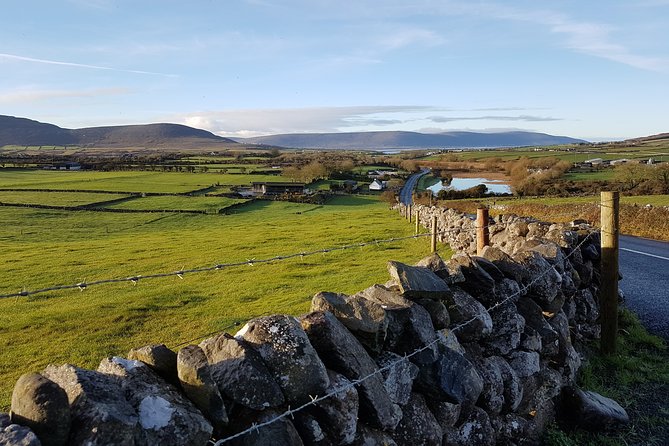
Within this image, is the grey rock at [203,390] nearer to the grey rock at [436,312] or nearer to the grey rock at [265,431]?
the grey rock at [265,431]

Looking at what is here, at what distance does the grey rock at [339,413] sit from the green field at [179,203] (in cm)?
4652

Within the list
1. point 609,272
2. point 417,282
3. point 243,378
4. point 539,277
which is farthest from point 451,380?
point 609,272

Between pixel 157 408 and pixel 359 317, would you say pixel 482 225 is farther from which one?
pixel 157 408

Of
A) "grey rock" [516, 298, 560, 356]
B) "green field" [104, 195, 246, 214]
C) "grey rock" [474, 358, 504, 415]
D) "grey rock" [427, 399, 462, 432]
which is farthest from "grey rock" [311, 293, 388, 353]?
"green field" [104, 195, 246, 214]

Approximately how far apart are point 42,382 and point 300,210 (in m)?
51.5

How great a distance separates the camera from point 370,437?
3797mm

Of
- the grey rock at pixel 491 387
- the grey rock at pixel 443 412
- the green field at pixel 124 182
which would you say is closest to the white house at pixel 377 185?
the green field at pixel 124 182

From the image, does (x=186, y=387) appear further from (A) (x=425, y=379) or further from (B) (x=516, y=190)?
(B) (x=516, y=190)

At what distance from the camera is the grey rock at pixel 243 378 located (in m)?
3.20

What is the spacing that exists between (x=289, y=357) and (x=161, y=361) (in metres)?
0.80

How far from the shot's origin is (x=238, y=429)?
10.5 feet

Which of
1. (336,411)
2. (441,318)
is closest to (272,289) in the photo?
(441,318)

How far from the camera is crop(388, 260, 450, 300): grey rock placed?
4836 millimetres

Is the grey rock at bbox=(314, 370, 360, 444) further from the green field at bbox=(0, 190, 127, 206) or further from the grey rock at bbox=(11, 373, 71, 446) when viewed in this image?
the green field at bbox=(0, 190, 127, 206)
